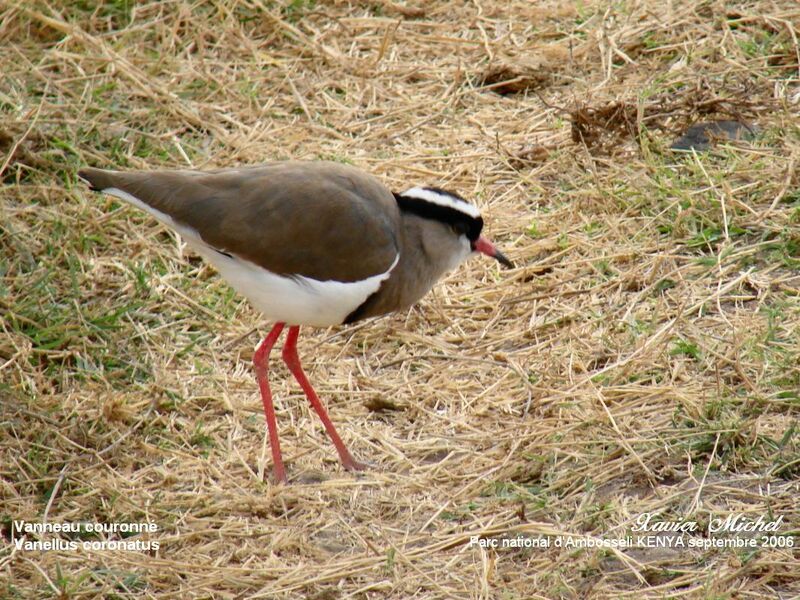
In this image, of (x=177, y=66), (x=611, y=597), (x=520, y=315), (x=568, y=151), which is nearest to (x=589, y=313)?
(x=520, y=315)

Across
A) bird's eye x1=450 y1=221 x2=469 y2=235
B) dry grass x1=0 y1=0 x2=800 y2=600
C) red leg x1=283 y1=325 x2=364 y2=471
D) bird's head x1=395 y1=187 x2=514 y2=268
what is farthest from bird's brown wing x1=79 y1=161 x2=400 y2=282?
dry grass x1=0 y1=0 x2=800 y2=600

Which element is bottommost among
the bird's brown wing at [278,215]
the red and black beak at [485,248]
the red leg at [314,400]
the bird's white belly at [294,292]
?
the red leg at [314,400]

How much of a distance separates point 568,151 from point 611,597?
11.4 ft

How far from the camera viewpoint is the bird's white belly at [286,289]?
490cm

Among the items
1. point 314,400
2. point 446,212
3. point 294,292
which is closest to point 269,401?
point 314,400

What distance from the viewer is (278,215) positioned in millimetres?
4914

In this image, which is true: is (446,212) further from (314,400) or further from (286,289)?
(314,400)

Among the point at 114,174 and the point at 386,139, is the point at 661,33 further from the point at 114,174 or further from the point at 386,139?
the point at 114,174

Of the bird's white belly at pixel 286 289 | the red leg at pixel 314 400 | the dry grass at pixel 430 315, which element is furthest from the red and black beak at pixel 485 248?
the red leg at pixel 314 400

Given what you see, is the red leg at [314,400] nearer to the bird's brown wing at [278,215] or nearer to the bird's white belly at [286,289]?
the bird's white belly at [286,289]

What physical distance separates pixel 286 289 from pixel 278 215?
1.07 ft

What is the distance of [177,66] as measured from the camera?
7855 mm

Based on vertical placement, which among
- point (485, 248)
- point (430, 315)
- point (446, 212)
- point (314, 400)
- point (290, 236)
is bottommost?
point (430, 315)

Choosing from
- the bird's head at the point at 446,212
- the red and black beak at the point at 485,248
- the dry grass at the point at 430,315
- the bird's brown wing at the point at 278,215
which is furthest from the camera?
the red and black beak at the point at 485,248
